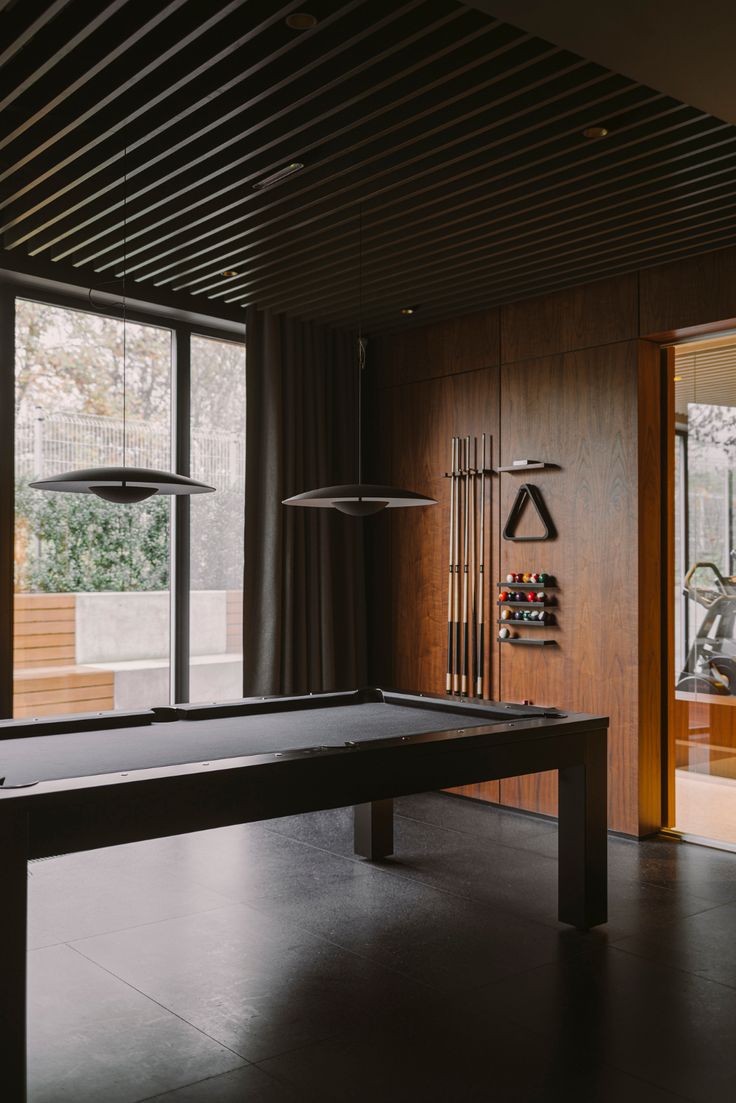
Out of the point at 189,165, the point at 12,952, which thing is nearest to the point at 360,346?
the point at 189,165

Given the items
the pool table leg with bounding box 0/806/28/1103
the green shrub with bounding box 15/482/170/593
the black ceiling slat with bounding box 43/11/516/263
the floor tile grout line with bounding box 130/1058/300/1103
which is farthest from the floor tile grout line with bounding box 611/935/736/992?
the green shrub with bounding box 15/482/170/593

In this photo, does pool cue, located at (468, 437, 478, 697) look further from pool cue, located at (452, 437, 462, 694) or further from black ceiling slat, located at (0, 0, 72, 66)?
black ceiling slat, located at (0, 0, 72, 66)

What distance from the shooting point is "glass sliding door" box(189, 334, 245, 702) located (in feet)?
19.4

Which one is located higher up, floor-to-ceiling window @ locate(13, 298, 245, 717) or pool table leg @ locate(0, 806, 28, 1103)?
floor-to-ceiling window @ locate(13, 298, 245, 717)

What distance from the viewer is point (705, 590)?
16.4 feet

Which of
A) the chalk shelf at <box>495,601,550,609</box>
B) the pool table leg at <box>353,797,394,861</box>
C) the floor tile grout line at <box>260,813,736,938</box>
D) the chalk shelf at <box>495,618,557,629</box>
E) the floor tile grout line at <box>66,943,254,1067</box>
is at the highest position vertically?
the chalk shelf at <box>495,601,550,609</box>

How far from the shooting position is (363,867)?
4.48 m

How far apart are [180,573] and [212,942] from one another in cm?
267

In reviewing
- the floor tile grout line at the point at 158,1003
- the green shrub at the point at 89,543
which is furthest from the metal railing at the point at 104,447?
the floor tile grout line at the point at 158,1003

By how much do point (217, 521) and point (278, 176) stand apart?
2.60 meters

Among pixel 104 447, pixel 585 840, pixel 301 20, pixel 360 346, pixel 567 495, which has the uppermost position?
pixel 301 20

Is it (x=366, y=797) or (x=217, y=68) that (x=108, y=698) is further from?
(x=217, y=68)

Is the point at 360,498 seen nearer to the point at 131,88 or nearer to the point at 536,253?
the point at 131,88

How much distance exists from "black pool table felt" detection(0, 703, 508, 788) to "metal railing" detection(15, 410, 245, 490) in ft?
6.86
